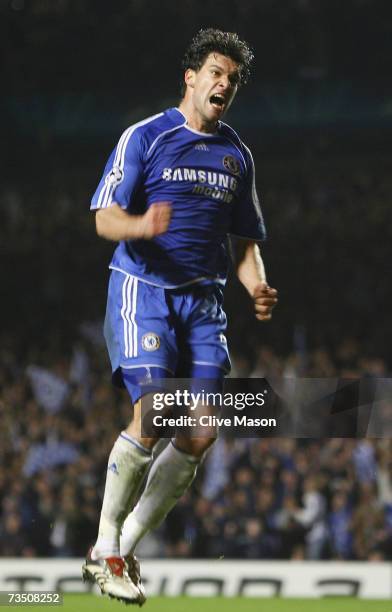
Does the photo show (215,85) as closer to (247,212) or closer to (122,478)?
(247,212)

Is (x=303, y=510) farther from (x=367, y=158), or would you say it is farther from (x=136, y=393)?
(x=367, y=158)

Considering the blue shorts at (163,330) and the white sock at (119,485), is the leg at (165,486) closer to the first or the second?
the white sock at (119,485)

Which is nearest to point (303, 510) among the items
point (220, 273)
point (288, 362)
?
point (288, 362)

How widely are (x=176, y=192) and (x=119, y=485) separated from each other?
1.30 metres

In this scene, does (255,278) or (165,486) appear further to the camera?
(255,278)

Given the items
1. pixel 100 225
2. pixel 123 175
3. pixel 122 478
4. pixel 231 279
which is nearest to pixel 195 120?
pixel 123 175

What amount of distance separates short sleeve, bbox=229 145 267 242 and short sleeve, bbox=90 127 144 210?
1.93 feet

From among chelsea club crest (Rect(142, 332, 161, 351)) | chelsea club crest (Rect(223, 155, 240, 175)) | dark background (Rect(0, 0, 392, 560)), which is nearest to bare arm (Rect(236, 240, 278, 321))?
chelsea club crest (Rect(223, 155, 240, 175))

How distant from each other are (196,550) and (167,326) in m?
6.04

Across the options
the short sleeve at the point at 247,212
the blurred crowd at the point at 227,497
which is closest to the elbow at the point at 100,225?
the short sleeve at the point at 247,212

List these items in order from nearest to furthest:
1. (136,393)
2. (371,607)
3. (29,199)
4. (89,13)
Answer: (136,393), (371,607), (89,13), (29,199)

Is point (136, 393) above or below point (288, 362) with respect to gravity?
below

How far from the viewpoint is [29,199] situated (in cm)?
1698

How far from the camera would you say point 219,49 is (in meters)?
5.01
